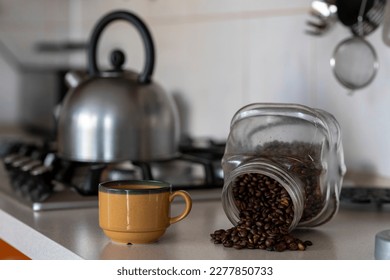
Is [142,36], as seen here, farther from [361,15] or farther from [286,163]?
[286,163]

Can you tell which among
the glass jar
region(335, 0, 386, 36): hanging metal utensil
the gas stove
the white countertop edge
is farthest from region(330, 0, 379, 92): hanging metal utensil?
the white countertop edge

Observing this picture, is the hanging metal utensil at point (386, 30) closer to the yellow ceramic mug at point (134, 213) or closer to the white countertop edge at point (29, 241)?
the yellow ceramic mug at point (134, 213)

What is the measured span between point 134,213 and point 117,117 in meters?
0.49

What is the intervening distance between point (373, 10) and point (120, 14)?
48cm

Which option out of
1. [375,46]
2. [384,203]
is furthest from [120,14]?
[384,203]

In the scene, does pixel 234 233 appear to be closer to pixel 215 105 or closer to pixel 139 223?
pixel 139 223

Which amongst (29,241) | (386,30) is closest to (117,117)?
(29,241)

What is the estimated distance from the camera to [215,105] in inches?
77.6

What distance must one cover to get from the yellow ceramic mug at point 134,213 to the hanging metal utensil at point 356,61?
24.5 inches

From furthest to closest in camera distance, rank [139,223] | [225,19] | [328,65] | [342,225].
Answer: [225,19] < [328,65] < [342,225] < [139,223]

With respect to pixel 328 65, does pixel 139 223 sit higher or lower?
lower

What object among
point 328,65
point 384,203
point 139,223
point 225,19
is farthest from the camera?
point 225,19

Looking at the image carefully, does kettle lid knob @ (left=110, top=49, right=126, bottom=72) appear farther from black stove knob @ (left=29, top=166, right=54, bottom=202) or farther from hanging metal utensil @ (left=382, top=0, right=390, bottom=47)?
hanging metal utensil @ (left=382, top=0, right=390, bottom=47)

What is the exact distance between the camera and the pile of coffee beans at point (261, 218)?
91 centimetres
